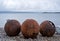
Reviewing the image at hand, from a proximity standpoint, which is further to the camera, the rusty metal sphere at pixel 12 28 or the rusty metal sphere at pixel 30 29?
the rusty metal sphere at pixel 12 28

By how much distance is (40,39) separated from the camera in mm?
1687

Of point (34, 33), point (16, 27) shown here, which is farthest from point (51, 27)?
point (16, 27)

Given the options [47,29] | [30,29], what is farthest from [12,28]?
→ [47,29]

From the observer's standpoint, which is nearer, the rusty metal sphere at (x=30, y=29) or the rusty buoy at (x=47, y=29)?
the rusty metal sphere at (x=30, y=29)

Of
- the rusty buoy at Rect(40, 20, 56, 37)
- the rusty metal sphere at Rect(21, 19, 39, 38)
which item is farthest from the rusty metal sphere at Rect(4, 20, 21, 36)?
the rusty buoy at Rect(40, 20, 56, 37)

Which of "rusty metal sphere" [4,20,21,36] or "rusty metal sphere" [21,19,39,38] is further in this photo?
"rusty metal sphere" [4,20,21,36]

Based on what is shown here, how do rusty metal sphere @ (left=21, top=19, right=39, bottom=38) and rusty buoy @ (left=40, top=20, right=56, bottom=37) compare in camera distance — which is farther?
rusty buoy @ (left=40, top=20, right=56, bottom=37)

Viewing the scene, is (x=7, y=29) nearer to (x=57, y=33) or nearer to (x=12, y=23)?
(x=12, y=23)

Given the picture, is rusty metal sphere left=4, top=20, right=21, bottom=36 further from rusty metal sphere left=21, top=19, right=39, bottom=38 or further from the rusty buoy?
the rusty buoy

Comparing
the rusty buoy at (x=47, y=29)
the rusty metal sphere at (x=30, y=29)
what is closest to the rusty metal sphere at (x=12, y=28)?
the rusty metal sphere at (x=30, y=29)

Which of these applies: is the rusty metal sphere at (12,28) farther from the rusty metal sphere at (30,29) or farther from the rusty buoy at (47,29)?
the rusty buoy at (47,29)

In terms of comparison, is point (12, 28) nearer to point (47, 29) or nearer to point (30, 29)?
point (30, 29)

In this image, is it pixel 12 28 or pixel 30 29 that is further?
pixel 12 28

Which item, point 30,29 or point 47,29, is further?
point 47,29
